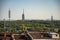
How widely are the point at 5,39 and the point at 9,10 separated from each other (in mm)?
670

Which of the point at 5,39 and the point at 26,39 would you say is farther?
the point at 26,39

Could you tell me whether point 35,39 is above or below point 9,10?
below

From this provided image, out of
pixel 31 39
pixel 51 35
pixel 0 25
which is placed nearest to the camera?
pixel 31 39

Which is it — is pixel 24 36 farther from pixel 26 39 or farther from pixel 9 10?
pixel 9 10

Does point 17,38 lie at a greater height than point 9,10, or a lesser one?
lesser

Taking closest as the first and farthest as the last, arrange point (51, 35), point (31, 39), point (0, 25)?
point (31, 39) → point (51, 35) → point (0, 25)

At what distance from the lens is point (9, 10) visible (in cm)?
323

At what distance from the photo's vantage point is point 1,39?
128 inches

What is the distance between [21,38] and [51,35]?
2.51 feet

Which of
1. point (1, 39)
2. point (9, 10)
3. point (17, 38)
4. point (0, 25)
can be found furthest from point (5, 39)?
point (0, 25)

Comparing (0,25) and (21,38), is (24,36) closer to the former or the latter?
(21,38)

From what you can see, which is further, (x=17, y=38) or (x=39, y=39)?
(x=17, y=38)

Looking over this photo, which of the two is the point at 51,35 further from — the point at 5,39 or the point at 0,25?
the point at 0,25

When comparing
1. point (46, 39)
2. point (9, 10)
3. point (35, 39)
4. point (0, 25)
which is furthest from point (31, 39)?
point (0, 25)
